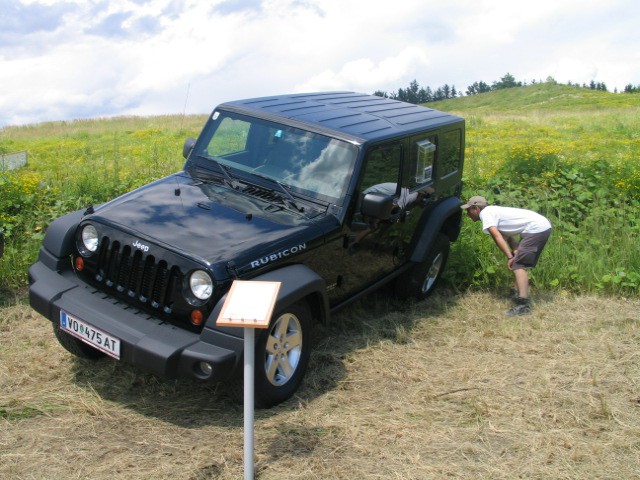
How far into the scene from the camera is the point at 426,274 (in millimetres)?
6320

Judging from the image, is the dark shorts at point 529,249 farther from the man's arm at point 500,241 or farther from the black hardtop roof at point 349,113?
the black hardtop roof at point 349,113

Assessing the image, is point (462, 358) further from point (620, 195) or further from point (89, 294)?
point (620, 195)

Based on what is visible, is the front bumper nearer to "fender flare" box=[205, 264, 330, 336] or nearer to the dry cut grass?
"fender flare" box=[205, 264, 330, 336]

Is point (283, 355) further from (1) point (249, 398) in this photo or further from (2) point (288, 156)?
(2) point (288, 156)

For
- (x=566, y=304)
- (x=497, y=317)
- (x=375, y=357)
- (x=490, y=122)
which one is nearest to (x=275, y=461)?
(x=375, y=357)

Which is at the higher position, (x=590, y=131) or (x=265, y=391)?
(x=590, y=131)

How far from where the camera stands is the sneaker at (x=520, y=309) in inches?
247

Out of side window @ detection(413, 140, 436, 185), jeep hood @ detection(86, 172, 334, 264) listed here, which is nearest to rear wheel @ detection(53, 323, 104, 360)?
jeep hood @ detection(86, 172, 334, 264)

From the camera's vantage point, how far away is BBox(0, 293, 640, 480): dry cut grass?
3674 mm

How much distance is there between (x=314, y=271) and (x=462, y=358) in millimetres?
1533

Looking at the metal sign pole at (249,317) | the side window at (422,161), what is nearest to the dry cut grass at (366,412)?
the metal sign pole at (249,317)

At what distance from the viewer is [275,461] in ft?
12.1

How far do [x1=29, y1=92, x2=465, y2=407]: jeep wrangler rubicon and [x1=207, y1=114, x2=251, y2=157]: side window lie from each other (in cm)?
1

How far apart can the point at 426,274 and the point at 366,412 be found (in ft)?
7.47
